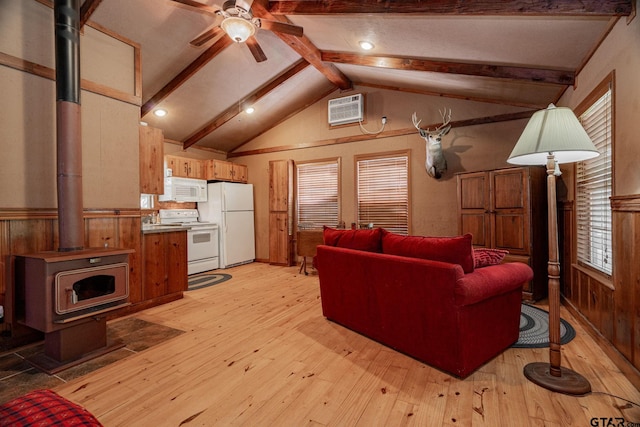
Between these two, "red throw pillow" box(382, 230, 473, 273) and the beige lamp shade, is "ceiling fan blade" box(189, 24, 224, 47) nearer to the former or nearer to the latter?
"red throw pillow" box(382, 230, 473, 273)

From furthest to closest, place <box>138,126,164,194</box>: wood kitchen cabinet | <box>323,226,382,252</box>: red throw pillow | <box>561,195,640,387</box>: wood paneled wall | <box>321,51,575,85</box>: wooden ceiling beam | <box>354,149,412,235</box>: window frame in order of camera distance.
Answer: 1. <box>354,149,412,235</box>: window frame
2. <box>138,126,164,194</box>: wood kitchen cabinet
3. <box>321,51,575,85</box>: wooden ceiling beam
4. <box>323,226,382,252</box>: red throw pillow
5. <box>561,195,640,387</box>: wood paneled wall

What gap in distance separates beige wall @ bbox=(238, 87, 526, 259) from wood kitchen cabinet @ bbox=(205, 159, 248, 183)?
845 mm

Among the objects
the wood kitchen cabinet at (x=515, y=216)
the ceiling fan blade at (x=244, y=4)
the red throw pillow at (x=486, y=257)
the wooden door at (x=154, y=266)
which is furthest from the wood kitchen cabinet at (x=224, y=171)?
the red throw pillow at (x=486, y=257)

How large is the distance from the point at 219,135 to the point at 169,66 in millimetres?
2205

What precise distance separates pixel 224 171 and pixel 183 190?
0.96m

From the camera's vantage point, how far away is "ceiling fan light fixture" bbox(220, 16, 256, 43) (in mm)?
2884

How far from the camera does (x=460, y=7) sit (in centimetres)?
254

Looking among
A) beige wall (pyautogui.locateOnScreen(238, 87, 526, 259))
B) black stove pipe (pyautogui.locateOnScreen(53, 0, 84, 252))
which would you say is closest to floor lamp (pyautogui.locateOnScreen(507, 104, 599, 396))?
beige wall (pyautogui.locateOnScreen(238, 87, 526, 259))

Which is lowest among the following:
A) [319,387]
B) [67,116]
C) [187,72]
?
[319,387]

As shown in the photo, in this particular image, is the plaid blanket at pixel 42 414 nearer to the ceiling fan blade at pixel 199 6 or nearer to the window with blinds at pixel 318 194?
the ceiling fan blade at pixel 199 6

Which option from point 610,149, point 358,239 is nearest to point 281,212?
point 358,239

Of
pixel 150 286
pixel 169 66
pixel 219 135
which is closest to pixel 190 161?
pixel 219 135

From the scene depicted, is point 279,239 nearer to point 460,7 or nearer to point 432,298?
point 432,298

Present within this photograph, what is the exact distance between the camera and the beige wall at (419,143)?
4668 mm
